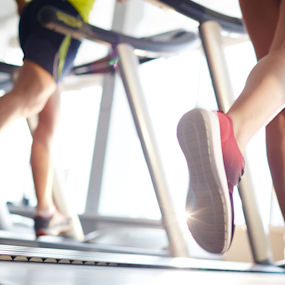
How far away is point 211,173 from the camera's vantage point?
0.85 metres

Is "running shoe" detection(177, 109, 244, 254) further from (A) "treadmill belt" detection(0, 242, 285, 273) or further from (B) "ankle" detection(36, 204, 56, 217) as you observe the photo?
(B) "ankle" detection(36, 204, 56, 217)

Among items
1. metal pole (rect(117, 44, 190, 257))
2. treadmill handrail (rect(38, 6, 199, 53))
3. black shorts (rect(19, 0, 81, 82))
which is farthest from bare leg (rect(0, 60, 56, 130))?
metal pole (rect(117, 44, 190, 257))

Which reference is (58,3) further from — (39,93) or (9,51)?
(9,51)

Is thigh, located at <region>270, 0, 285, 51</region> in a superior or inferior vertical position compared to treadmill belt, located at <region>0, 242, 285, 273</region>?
superior

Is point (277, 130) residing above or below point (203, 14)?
below

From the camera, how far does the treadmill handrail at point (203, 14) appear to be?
62.6 inches

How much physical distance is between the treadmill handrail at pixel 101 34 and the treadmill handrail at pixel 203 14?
0.39m

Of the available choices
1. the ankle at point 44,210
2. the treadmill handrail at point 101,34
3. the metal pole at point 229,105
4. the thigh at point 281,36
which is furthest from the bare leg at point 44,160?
the thigh at point 281,36

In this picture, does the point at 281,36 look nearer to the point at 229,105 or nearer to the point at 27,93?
the point at 27,93

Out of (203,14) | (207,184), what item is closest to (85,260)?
(207,184)

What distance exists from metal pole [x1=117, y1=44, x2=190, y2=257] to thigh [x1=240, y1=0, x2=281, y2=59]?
1.06 metres

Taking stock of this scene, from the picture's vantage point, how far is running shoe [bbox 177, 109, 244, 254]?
0.84 metres

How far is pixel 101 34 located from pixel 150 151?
0.62 metres

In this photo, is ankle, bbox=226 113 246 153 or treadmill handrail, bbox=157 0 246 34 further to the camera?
treadmill handrail, bbox=157 0 246 34
